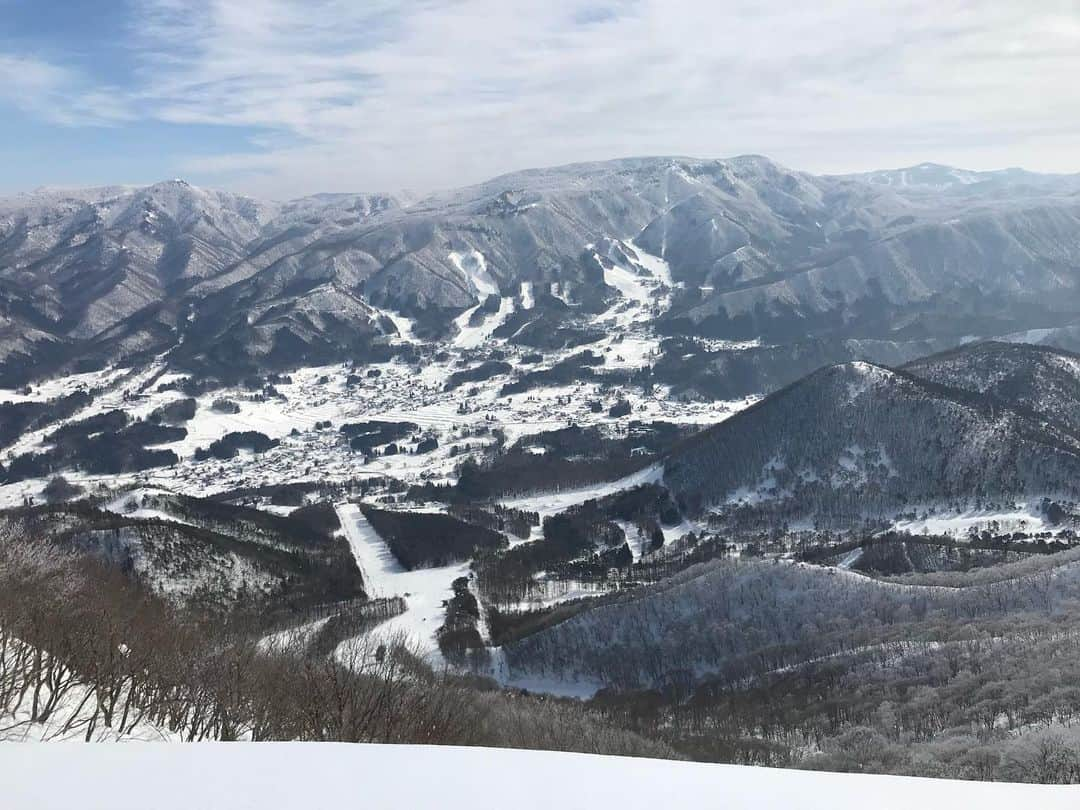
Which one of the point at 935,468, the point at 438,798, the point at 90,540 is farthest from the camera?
the point at 935,468

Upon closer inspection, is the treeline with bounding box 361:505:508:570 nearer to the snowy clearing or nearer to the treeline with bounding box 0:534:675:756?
the snowy clearing

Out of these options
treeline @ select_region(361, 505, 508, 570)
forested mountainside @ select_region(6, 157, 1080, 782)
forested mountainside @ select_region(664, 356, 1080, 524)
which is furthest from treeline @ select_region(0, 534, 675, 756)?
forested mountainside @ select_region(664, 356, 1080, 524)

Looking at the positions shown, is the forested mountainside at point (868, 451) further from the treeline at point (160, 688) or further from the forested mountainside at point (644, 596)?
the treeline at point (160, 688)

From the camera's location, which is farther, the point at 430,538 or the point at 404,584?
the point at 430,538

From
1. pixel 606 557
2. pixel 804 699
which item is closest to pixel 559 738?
pixel 804 699

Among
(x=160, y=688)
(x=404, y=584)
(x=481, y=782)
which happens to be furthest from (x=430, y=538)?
(x=481, y=782)

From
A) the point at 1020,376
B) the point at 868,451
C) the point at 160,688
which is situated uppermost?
the point at 160,688

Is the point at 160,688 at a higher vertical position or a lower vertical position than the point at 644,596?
higher

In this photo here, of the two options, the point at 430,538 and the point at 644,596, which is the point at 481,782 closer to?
the point at 644,596

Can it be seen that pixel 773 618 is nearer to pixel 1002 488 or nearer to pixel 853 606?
pixel 853 606

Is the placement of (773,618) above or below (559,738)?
below

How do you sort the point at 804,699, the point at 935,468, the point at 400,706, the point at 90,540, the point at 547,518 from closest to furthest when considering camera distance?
the point at 400,706
the point at 804,699
the point at 90,540
the point at 935,468
the point at 547,518
